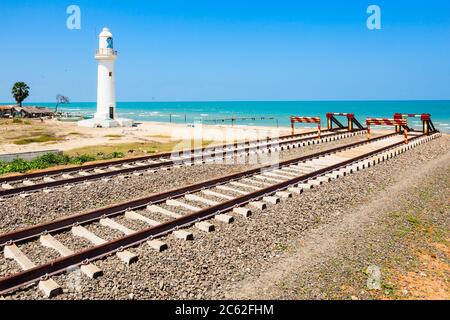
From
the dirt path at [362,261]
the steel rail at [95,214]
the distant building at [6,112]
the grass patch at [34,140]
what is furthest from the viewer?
the distant building at [6,112]

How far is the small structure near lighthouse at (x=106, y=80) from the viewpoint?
39438 mm

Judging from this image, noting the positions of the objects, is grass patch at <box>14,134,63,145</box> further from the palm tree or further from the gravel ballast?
the palm tree

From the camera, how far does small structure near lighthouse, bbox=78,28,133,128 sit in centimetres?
3944

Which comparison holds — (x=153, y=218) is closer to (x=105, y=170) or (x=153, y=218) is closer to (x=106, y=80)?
(x=105, y=170)

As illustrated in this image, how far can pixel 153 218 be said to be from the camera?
834 cm

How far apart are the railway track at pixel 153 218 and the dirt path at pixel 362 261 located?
1.82 metres

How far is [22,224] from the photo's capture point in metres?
8.23

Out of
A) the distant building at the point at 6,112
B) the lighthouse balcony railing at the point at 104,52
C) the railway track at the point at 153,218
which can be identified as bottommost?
the railway track at the point at 153,218

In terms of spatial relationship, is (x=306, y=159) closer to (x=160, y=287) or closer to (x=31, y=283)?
(x=160, y=287)

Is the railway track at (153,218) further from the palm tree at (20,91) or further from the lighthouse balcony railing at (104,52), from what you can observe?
the palm tree at (20,91)

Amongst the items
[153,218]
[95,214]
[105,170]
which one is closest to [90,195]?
[95,214]

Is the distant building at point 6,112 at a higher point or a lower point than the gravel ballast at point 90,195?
higher

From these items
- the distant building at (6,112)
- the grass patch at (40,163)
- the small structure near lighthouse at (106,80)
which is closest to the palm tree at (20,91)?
the distant building at (6,112)
